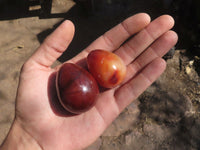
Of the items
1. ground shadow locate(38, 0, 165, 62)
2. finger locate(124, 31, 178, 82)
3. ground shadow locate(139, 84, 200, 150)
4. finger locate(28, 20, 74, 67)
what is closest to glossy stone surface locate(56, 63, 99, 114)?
finger locate(28, 20, 74, 67)

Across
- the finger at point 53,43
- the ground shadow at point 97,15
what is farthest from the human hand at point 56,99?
the ground shadow at point 97,15

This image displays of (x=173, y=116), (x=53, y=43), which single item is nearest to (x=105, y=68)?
(x=53, y=43)

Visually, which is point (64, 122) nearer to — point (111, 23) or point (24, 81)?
point (24, 81)

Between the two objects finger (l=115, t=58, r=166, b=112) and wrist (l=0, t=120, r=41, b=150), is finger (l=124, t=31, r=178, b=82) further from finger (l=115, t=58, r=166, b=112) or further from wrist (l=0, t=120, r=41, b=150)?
wrist (l=0, t=120, r=41, b=150)

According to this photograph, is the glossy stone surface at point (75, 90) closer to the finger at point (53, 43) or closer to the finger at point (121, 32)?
the finger at point (53, 43)

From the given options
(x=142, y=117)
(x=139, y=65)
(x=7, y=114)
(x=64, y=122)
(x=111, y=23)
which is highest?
(x=139, y=65)

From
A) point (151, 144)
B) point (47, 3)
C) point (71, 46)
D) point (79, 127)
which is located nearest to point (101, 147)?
point (151, 144)

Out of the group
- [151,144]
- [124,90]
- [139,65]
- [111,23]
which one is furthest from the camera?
[111,23]
